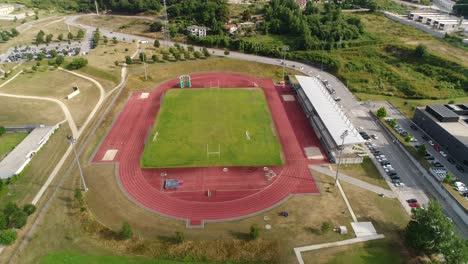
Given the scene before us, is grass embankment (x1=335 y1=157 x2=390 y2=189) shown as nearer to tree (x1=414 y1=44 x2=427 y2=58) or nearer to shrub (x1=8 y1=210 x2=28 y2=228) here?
shrub (x1=8 y1=210 x2=28 y2=228)

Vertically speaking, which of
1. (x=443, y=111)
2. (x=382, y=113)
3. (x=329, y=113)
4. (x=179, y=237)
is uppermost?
(x=443, y=111)

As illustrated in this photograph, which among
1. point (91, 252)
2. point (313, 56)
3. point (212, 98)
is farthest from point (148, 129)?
point (313, 56)

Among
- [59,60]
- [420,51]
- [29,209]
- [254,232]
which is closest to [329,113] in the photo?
[254,232]

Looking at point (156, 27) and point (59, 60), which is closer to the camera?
point (59, 60)

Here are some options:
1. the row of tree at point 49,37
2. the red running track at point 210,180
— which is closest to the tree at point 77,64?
the row of tree at point 49,37

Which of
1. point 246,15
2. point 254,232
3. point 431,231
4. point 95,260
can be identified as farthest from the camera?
point 246,15

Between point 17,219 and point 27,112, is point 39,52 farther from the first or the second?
point 17,219
